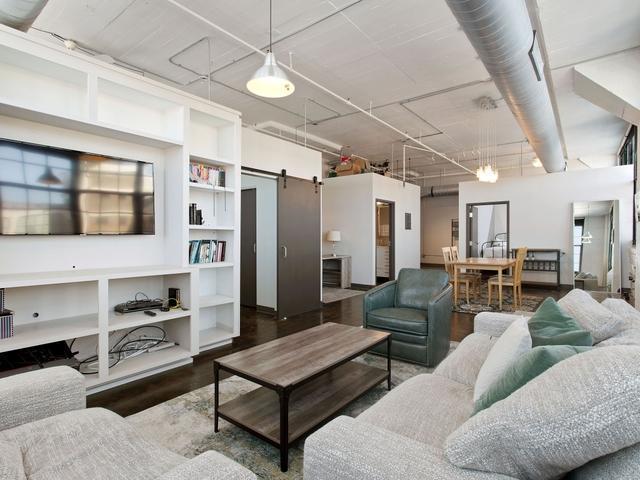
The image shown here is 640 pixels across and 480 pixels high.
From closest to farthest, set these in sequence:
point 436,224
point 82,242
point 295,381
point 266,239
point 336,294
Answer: point 295,381 < point 82,242 < point 266,239 < point 336,294 < point 436,224

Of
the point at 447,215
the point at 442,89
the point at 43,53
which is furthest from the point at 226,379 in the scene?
the point at 447,215

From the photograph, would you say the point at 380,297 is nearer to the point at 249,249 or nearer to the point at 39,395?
the point at 249,249

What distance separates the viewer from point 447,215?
13359 millimetres

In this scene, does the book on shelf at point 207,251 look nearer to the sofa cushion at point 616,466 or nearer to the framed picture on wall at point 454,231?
the sofa cushion at point 616,466

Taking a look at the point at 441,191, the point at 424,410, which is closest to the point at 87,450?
the point at 424,410

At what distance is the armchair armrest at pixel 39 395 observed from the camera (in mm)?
1485

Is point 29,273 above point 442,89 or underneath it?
underneath

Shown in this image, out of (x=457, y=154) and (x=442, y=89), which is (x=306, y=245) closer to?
(x=442, y=89)

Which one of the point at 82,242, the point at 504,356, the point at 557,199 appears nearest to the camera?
the point at 504,356

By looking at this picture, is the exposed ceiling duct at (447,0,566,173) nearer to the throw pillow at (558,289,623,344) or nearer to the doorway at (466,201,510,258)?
the throw pillow at (558,289,623,344)

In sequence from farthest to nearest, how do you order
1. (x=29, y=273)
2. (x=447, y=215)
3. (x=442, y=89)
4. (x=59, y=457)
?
(x=447, y=215), (x=442, y=89), (x=29, y=273), (x=59, y=457)

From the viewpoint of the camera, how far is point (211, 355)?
145 inches

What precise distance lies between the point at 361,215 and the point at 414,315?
490 centimetres

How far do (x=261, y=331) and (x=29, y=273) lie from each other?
2.55 meters
